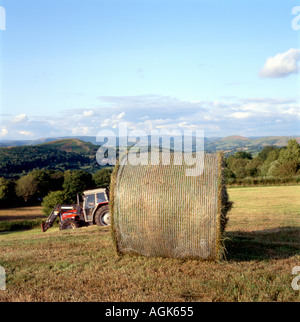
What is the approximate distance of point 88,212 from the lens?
16406 mm

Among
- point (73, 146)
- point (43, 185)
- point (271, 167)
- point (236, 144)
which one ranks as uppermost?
point (73, 146)

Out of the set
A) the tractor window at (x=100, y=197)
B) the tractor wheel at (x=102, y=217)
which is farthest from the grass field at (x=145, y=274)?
the tractor window at (x=100, y=197)

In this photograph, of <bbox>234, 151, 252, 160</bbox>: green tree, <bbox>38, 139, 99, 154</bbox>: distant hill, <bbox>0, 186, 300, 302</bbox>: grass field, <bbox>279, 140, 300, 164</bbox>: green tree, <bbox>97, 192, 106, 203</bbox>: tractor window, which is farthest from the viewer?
<bbox>38, 139, 99, 154</bbox>: distant hill

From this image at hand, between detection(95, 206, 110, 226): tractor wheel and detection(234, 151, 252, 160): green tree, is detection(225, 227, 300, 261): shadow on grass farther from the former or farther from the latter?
detection(234, 151, 252, 160): green tree

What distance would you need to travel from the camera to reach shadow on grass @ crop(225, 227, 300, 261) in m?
8.91

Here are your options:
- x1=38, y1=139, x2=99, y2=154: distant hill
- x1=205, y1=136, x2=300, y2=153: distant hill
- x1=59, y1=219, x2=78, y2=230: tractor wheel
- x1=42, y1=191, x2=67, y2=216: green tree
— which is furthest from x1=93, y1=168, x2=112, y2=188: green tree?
x1=38, y1=139, x2=99, y2=154: distant hill

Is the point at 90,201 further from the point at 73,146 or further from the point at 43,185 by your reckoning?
the point at 73,146

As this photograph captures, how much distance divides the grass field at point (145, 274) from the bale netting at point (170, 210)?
391 mm

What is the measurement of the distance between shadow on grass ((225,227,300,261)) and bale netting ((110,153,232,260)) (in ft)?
2.42

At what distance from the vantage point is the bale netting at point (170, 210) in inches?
309

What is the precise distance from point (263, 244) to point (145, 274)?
4.47 metres

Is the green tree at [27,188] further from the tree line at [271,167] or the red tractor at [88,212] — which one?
the red tractor at [88,212]

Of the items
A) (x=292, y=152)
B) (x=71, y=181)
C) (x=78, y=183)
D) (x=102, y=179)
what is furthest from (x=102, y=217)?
(x=292, y=152)

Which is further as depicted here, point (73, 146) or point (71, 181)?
point (73, 146)
